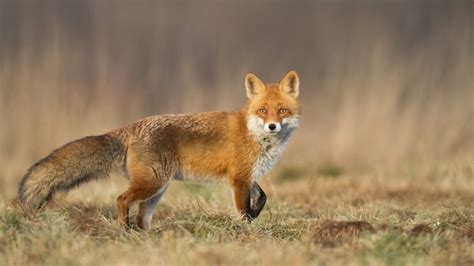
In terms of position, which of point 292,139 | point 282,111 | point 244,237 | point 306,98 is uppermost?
point 282,111

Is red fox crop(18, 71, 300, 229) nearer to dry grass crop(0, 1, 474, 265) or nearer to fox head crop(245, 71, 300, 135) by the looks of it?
fox head crop(245, 71, 300, 135)

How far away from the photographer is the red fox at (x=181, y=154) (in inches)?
251

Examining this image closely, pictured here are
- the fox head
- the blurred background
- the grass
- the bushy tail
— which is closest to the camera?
the grass

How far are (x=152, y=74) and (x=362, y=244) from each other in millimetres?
9154

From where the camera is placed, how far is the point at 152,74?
13.9 meters

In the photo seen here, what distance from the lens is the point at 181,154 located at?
6969 millimetres

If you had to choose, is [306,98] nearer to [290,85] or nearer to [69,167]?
[290,85]

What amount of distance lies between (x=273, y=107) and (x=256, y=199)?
0.86 m

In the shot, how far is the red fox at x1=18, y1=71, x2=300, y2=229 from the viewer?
6379 millimetres

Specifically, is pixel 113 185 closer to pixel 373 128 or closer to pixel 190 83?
pixel 190 83

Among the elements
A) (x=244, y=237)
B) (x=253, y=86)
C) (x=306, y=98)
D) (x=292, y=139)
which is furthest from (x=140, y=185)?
(x=306, y=98)

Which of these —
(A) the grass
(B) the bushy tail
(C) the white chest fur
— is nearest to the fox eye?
(C) the white chest fur

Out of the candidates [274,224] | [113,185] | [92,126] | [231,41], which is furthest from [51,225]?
Answer: [231,41]

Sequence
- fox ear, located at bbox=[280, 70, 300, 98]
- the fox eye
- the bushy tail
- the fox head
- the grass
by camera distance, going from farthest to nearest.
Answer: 1. fox ear, located at bbox=[280, 70, 300, 98]
2. the fox eye
3. the fox head
4. the bushy tail
5. the grass
